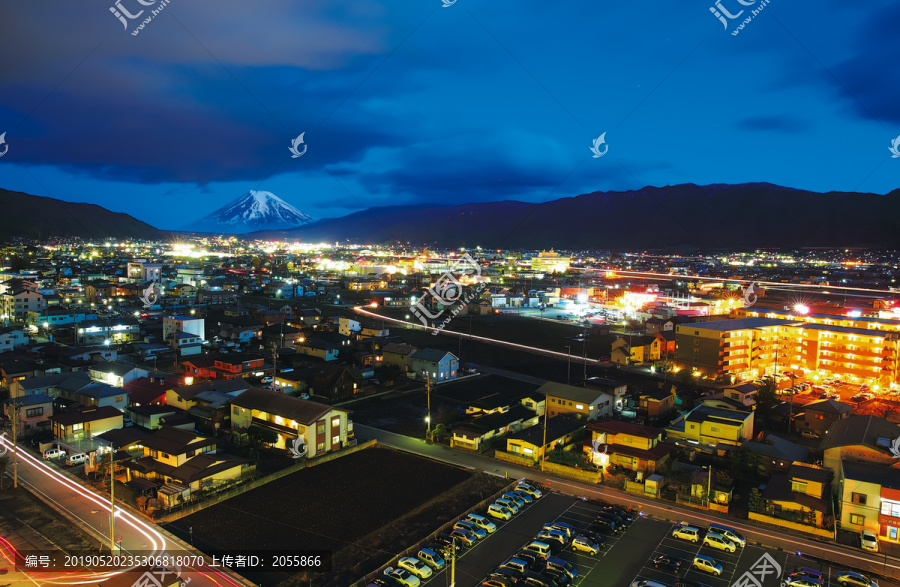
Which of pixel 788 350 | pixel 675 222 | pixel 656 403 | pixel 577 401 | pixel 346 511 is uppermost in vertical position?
pixel 675 222

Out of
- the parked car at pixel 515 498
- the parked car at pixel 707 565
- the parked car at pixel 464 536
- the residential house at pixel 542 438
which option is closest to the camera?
the parked car at pixel 707 565

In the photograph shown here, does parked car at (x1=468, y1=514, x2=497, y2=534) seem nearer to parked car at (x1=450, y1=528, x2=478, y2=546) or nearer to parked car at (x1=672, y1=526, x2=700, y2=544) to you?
parked car at (x1=450, y1=528, x2=478, y2=546)

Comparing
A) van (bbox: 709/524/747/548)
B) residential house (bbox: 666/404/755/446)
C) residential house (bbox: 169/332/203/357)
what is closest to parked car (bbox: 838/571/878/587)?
van (bbox: 709/524/747/548)

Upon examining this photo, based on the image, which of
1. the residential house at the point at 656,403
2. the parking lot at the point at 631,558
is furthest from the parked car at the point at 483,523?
the residential house at the point at 656,403

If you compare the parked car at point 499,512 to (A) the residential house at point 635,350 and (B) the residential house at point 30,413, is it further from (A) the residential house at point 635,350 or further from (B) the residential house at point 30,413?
(A) the residential house at point 635,350

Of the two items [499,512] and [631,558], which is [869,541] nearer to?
[631,558]

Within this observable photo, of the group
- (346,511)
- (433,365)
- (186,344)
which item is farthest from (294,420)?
(186,344)
